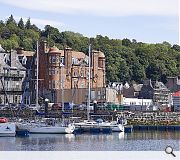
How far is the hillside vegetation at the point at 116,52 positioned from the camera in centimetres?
10525

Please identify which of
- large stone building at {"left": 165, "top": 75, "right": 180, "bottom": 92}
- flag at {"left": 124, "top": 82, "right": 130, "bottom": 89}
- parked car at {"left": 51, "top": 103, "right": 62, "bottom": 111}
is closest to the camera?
parked car at {"left": 51, "top": 103, "right": 62, "bottom": 111}

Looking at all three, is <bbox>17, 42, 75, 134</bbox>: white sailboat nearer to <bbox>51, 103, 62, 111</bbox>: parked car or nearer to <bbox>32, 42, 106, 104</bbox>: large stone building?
<bbox>51, 103, 62, 111</bbox>: parked car

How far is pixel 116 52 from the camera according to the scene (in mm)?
110500

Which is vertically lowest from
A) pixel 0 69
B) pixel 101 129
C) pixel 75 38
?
pixel 101 129

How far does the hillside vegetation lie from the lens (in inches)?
4144

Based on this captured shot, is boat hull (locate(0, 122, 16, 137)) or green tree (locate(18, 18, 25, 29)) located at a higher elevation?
green tree (locate(18, 18, 25, 29))

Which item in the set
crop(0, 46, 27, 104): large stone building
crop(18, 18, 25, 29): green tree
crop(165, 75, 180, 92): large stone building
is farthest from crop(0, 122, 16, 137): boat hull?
crop(18, 18, 25, 29): green tree

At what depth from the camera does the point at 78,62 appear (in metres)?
78.7

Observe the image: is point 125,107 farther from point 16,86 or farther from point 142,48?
point 142,48

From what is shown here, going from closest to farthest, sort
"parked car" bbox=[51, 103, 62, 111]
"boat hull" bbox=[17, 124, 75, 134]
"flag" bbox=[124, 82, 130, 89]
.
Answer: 1. "boat hull" bbox=[17, 124, 75, 134]
2. "parked car" bbox=[51, 103, 62, 111]
3. "flag" bbox=[124, 82, 130, 89]

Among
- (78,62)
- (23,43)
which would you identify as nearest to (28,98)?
(78,62)

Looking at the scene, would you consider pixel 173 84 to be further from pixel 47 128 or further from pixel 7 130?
pixel 7 130

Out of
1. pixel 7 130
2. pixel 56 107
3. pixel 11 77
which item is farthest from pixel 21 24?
pixel 7 130
